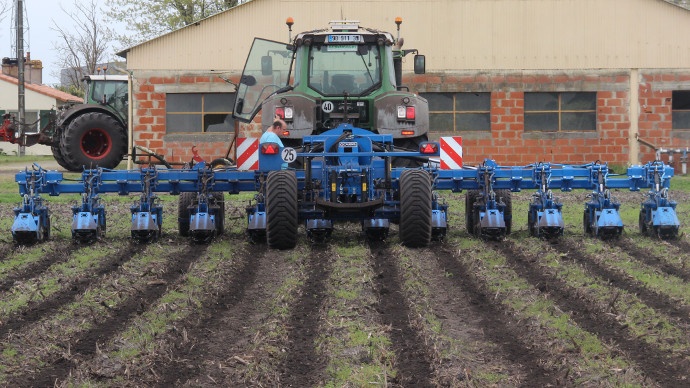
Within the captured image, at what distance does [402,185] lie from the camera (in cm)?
1153

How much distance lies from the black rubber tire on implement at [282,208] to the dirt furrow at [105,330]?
109 cm

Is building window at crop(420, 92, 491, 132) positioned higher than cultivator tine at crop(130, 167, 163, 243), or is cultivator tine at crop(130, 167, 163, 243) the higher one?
building window at crop(420, 92, 491, 132)

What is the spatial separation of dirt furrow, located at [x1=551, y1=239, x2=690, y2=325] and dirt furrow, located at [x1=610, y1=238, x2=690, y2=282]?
1.54 feet

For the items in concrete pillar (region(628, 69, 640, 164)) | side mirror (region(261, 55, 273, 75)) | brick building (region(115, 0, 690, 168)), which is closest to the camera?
side mirror (region(261, 55, 273, 75))

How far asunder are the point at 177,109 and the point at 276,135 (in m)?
13.1

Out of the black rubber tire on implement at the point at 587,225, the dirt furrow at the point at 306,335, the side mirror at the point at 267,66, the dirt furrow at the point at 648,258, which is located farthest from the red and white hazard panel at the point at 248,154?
the dirt furrow at the point at 648,258

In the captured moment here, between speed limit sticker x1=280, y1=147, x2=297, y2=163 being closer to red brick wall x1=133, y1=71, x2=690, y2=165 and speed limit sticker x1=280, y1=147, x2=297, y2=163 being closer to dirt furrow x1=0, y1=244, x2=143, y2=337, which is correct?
dirt furrow x1=0, y1=244, x2=143, y2=337

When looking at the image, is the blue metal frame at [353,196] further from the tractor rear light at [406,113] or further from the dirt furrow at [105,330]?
the dirt furrow at [105,330]

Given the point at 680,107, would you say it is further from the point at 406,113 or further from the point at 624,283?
the point at 624,283

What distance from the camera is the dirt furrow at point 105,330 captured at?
20.2ft

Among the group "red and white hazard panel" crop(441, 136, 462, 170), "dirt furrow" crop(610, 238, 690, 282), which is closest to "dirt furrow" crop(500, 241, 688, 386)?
"dirt furrow" crop(610, 238, 690, 282)

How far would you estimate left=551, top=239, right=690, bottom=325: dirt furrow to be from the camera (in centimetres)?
790

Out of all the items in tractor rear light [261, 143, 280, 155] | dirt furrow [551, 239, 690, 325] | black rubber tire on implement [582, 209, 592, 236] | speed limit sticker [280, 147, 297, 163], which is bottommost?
dirt furrow [551, 239, 690, 325]

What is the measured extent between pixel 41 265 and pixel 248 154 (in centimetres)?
385
